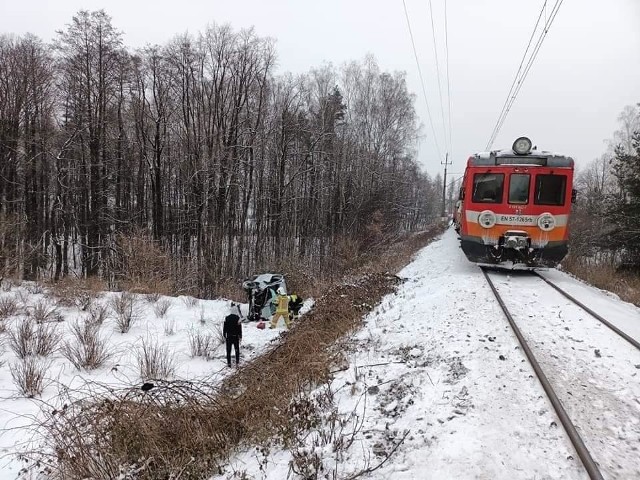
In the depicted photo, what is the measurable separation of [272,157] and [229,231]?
7.35 meters

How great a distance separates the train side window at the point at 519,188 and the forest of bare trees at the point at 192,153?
43.4 ft

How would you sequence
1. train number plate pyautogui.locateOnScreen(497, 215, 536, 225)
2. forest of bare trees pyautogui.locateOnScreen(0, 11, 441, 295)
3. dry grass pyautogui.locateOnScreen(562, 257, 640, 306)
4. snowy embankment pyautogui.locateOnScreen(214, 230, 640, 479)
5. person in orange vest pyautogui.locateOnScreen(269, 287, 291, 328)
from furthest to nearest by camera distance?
forest of bare trees pyautogui.locateOnScreen(0, 11, 441, 295)
person in orange vest pyautogui.locateOnScreen(269, 287, 291, 328)
dry grass pyautogui.locateOnScreen(562, 257, 640, 306)
train number plate pyautogui.locateOnScreen(497, 215, 536, 225)
snowy embankment pyautogui.locateOnScreen(214, 230, 640, 479)

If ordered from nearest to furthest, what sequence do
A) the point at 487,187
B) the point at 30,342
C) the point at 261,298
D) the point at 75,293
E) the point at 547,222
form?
the point at 30,342 < the point at 547,222 < the point at 487,187 < the point at 75,293 < the point at 261,298

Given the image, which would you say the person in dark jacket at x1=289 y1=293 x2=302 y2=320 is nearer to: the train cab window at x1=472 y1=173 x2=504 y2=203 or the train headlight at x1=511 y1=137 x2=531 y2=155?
the train cab window at x1=472 y1=173 x2=504 y2=203

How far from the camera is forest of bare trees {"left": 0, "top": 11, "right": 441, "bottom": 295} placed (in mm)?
23609

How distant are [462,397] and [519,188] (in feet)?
25.7

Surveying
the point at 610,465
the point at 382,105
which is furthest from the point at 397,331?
the point at 382,105

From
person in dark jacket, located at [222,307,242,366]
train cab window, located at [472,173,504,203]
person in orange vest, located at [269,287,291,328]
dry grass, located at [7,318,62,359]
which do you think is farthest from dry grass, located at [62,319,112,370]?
train cab window, located at [472,173,504,203]

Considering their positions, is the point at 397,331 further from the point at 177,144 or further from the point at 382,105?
the point at 382,105

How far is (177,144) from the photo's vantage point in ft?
98.1

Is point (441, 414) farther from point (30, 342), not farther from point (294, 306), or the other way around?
point (294, 306)

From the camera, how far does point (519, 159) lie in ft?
33.2

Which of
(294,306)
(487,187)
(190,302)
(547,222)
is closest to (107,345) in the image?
(190,302)

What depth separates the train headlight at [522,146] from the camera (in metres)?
10.1
